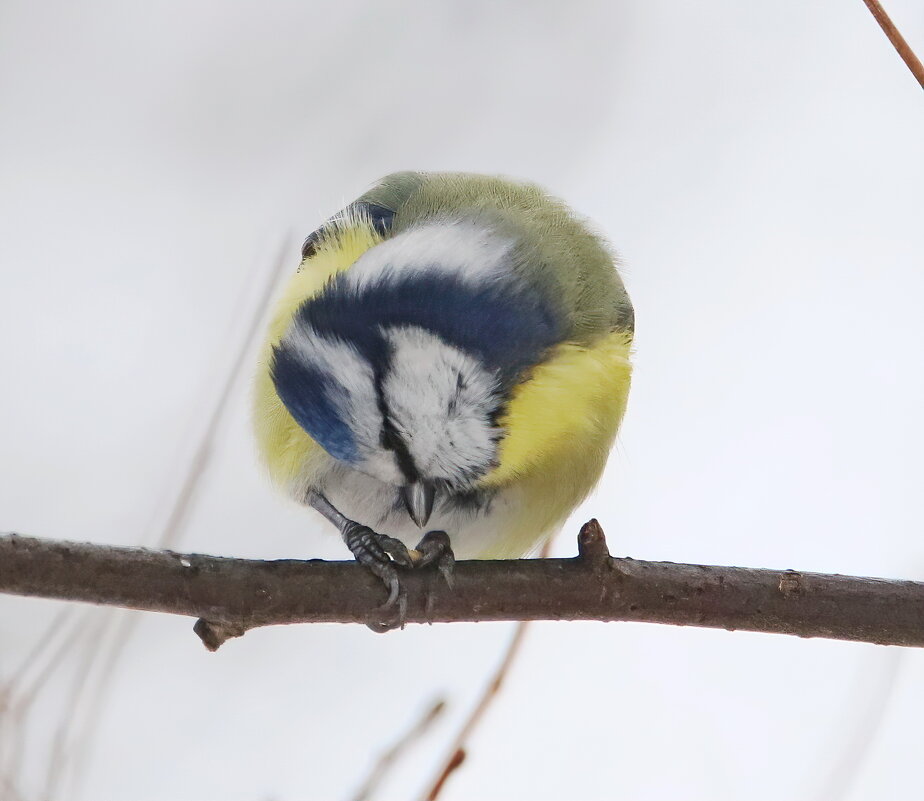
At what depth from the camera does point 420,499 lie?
95 centimetres

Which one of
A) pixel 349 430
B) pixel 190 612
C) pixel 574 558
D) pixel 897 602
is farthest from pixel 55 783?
pixel 897 602

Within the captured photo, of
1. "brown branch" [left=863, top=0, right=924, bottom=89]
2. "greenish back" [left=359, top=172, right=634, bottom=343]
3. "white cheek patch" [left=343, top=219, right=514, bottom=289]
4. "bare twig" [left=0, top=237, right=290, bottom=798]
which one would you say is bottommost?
"bare twig" [left=0, top=237, right=290, bottom=798]

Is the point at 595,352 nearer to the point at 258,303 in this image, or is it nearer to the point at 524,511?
the point at 524,511

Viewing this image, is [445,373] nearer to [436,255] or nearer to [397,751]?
[436,255]

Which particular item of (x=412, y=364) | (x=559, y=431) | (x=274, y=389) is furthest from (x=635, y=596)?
(x=274, y=389)

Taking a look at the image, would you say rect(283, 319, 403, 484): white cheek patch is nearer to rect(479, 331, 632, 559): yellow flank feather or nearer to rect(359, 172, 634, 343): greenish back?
rect(479, 331, 632, 559): yellow flank feather

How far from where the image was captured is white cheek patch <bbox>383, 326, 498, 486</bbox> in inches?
34.4

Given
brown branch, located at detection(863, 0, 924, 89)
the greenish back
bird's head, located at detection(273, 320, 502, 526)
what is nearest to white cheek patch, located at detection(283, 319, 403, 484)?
bird's head, located at detection(273, 320, 502, 526)

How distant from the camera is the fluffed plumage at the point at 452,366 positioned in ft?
2.92

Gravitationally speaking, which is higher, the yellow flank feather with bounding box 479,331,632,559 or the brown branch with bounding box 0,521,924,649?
the yellow flank feather with bounding box 479,331,632,559

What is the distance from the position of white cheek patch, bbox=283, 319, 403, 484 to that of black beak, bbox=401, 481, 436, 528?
27 millimetres

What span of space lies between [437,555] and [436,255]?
0.30 m

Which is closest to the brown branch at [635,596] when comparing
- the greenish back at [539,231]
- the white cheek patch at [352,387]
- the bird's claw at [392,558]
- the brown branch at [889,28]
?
the bird's claw at [392,558]

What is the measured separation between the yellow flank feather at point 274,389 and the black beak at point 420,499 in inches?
7.2
